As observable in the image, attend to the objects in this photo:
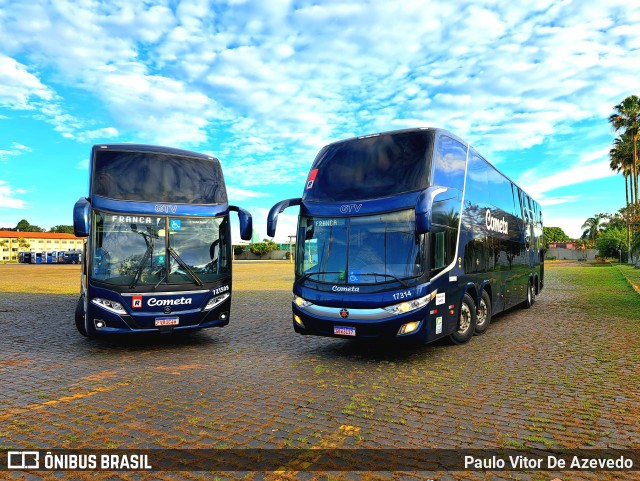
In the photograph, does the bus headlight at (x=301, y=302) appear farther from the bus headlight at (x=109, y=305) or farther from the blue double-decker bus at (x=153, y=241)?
the bus headlight at (x=109, y=305)

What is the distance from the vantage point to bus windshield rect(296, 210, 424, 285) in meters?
7.54

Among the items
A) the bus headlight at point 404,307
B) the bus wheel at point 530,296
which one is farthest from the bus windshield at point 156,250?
the bus wheel at point 530,296

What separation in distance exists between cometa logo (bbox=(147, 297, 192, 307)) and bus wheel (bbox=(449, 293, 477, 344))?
4904 millimetres

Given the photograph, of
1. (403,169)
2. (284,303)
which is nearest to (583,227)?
(284,303)

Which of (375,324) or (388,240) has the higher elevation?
(388,240)

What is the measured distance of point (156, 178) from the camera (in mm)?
9203

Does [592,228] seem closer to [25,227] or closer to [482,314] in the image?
[482,314]

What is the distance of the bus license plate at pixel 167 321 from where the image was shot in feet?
27.7

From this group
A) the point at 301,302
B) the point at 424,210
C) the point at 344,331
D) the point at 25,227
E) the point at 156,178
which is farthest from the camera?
the point at 25,227

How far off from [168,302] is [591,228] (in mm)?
106922

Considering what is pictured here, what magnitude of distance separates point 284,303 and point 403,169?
33.4 ft

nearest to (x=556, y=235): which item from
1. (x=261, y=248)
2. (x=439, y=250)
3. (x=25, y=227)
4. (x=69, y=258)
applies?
(x=261, y=248)

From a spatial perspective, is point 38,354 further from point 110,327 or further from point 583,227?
point 583,227

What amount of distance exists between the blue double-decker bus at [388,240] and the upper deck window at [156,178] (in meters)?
1.87
